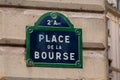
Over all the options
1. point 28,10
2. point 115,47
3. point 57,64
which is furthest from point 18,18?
point 115,47

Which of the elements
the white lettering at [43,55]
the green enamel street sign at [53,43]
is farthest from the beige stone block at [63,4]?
the white lettering at [43,55]

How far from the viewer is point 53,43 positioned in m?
4.04

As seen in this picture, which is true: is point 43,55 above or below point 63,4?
below

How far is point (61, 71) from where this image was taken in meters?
3.98

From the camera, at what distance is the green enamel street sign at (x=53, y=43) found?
13.1 ft

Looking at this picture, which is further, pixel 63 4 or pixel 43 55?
pixel 63 4

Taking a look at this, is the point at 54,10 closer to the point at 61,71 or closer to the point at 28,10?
the point at 28,10

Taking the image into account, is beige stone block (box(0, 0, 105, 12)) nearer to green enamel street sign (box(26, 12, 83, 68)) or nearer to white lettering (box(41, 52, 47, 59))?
green enamel street sign (box(26, 12, 83, 68))

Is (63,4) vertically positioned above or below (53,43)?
above

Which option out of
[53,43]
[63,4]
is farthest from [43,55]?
[63,4]

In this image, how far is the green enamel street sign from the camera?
3992 millimetres

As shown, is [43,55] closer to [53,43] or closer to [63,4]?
[53,43]

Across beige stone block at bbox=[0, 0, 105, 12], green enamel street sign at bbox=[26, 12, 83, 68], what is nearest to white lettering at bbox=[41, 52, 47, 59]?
green enamel street sign at bbox=[26, 12, 83, 68]

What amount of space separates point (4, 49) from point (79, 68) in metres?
0.55
